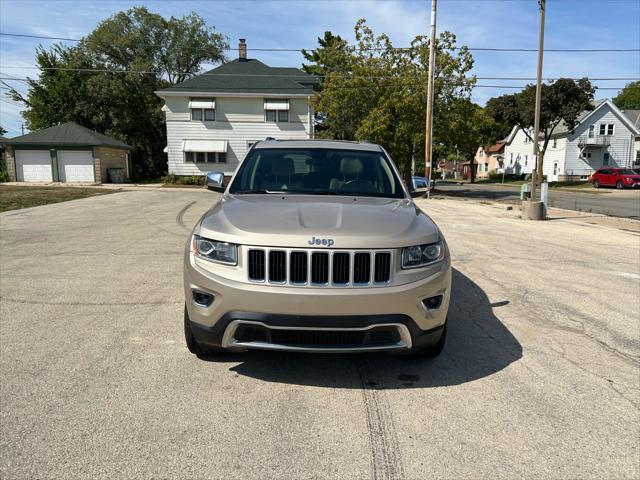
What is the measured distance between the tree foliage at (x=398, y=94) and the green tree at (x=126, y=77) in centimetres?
2167

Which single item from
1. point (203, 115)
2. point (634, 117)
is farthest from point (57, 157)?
point (634, 117)

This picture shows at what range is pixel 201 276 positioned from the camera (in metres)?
3.19

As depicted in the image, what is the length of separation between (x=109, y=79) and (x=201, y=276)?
46.1m

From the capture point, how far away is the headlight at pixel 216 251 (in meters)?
3.17

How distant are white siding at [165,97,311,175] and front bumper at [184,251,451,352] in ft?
101

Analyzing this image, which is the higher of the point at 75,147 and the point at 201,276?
the point at 75,147

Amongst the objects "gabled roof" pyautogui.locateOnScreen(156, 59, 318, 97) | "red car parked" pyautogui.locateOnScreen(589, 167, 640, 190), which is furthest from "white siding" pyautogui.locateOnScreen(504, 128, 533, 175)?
"gabled roof" pyautogui.locateOnScreen(156, 59, 318, 97)

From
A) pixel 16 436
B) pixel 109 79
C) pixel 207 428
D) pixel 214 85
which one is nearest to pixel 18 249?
pixel 16 436

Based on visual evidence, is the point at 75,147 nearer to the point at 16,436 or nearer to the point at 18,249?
the point at 18,249

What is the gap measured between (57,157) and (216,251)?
3559 centimetres

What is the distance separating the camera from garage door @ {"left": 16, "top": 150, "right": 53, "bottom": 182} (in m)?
33.4

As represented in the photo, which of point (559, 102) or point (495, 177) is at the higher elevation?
point (559, 102)

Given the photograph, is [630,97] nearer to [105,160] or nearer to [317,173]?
[105,160]

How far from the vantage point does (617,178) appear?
38000mm
